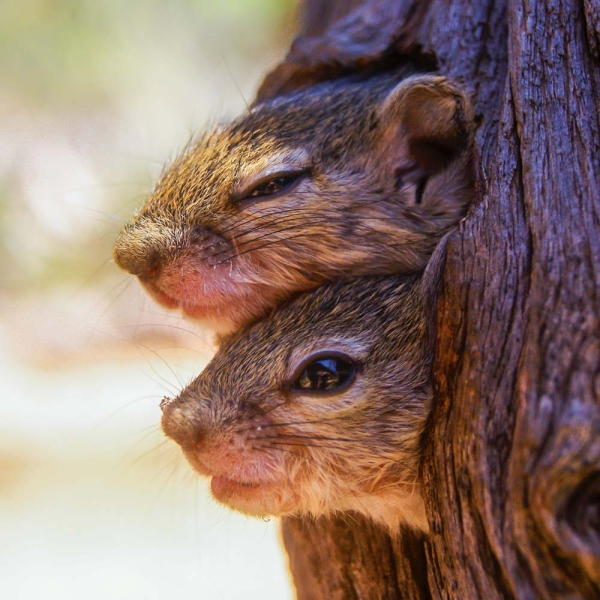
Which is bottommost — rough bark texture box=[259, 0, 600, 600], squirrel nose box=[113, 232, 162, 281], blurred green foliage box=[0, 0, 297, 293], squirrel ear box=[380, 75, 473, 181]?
rough bark texture box=[259, 0, 600, 600]

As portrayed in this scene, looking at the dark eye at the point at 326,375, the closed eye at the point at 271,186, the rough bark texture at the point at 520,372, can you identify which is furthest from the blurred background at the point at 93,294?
the rough bark texture at the point at 520,372

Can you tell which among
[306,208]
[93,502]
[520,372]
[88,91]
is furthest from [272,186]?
[93,502]

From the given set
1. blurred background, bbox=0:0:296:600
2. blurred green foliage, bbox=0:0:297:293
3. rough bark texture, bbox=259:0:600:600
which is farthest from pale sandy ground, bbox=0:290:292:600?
rough bark texture, bbox=259:0:600:600

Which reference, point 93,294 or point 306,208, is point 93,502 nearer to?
point 93,294

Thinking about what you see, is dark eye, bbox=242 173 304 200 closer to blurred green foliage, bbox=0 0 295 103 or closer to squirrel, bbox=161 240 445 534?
squirrel, bbox=161 240 445 534

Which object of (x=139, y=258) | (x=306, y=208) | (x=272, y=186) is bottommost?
(x=139, y=258)

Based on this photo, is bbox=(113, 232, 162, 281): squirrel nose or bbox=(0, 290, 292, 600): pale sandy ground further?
bbox=(0, 290, 292, 600): pale sandy ground

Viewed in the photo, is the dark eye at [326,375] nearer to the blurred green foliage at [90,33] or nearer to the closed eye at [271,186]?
the closed eye at [271,186]
